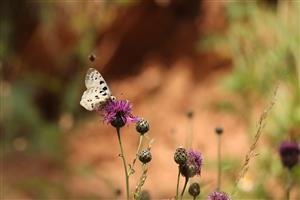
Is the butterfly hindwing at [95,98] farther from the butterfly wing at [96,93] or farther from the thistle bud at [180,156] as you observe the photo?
the thistle bud at [180,156]

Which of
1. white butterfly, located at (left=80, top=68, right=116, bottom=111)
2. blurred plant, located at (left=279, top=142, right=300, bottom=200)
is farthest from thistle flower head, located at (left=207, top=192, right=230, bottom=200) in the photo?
blurred plant, located at (left=279, top=142, right=300, bottom=200)

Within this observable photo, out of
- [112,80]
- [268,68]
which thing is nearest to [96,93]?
[268,68]

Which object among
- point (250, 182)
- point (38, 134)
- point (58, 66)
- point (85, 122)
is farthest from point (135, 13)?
point (250, 182)

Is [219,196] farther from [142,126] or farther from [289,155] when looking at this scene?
[289,155]

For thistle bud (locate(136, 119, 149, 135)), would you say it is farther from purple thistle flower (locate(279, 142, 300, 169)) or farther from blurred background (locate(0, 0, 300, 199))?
blurred background (locate(0, 0, 300, 199))

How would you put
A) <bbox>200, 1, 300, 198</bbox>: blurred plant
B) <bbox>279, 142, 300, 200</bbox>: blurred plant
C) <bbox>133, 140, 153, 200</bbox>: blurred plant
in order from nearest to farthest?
<bbox>133, 140, 153, 200</bbox>: blurred plant, <bbox>279, 142, 300, 200</bbox>: blurred plant, <bbox>200, 1, 300, 198</bbox>: blurred plant

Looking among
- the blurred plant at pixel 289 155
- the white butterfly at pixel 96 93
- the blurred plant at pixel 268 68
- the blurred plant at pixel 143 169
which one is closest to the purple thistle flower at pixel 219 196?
the blurred plant at pixel 143 169
